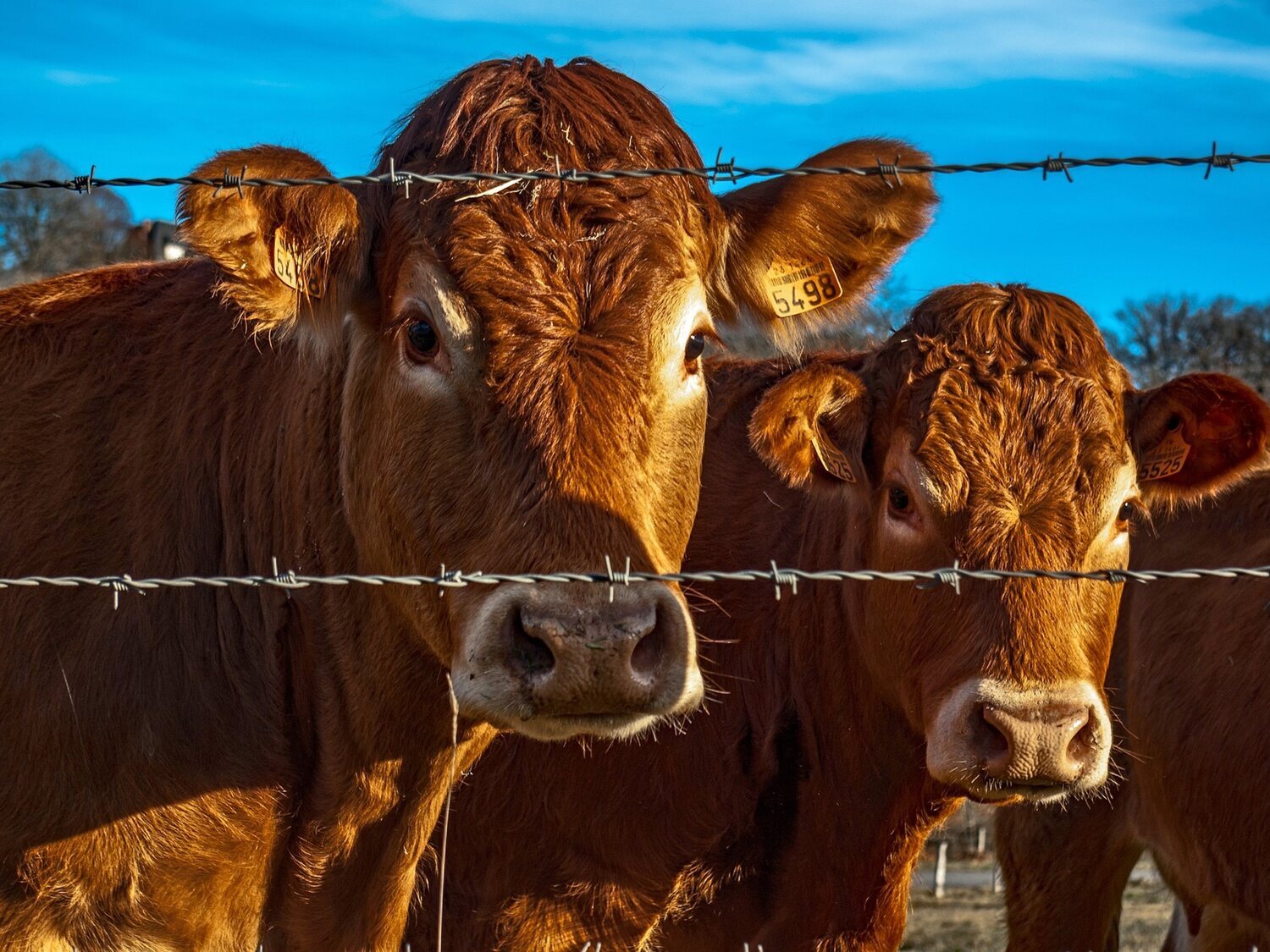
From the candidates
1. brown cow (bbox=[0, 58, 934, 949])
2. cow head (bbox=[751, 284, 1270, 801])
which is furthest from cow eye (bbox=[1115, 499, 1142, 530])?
brown cow (bbox=[0, 58, 934, 949])

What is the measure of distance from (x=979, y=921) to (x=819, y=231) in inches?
333

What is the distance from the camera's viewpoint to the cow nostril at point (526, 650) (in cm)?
304

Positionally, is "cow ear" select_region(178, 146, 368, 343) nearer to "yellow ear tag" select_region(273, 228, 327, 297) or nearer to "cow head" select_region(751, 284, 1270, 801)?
"yellow ear tag" select_region(273, 228, 327, 297)

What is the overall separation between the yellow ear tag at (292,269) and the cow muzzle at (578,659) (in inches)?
44.8

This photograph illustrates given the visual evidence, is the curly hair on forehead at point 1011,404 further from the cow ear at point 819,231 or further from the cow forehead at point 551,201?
the cow forehead at point 551,201

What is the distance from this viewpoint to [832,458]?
5035 mm

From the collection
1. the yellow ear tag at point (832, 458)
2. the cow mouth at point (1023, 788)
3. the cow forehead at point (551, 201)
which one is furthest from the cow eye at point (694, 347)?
the cow mouth at point (1023, 788)

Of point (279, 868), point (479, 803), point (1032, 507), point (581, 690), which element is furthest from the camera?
point (479, 803)

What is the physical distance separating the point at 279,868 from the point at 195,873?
261 millimetres

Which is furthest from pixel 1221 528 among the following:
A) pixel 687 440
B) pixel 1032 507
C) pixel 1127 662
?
pixel 687 440

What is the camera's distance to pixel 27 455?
4.01 metres

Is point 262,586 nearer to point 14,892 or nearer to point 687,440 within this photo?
point 14,892

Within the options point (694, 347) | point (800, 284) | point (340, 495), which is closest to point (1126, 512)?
point (800, 284)

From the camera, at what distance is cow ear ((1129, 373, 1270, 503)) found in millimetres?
4820
